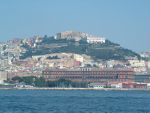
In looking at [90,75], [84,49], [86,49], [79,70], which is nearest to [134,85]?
[90,75]

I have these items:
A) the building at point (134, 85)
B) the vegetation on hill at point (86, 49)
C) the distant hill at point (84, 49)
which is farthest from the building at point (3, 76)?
the vegetation on hill at point (86, 49)

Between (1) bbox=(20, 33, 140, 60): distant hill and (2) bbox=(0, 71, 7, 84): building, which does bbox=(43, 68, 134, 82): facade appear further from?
(1) bbox=(20, 33, 140, 60): distant hill

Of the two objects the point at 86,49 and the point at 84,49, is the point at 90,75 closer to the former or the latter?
the point at 84,49

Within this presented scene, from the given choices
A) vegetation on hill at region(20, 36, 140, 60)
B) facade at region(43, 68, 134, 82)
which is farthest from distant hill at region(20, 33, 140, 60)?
facade at region(43, 68, 134, 82)

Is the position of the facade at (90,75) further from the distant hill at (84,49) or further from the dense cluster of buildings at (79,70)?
the distant hill at (84,49)

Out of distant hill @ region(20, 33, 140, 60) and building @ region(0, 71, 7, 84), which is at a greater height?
distant hill @ region(20, 33, 140, 60)

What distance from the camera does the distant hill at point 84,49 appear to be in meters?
186

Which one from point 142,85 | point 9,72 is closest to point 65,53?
point 9,72

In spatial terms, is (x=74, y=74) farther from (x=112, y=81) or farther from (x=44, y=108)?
(x=44, y=108)

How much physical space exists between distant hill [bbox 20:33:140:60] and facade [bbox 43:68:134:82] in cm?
4180

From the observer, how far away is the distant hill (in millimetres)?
186000

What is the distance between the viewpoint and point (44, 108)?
49938mm

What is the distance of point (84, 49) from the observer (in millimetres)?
188125

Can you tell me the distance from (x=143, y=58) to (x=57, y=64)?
103 ft
